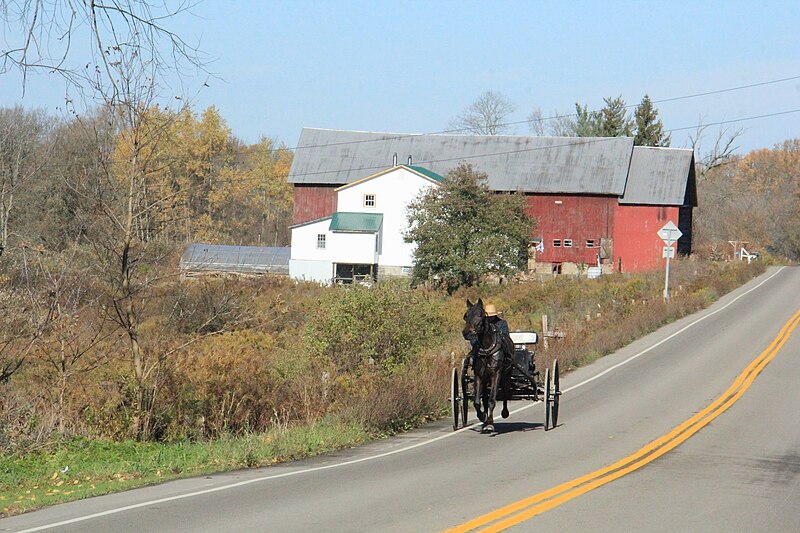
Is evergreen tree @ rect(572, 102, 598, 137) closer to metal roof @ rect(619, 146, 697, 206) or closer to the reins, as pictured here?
metal roof @ rect(619, 146, 697, 206)

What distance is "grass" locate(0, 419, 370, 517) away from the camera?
1174cm

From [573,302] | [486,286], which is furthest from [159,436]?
[486,286]

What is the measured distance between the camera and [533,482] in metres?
11.5

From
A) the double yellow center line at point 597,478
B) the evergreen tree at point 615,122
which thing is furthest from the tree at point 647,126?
the double yellow center line at point 597,478

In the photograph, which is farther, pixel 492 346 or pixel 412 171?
pixel 412 171

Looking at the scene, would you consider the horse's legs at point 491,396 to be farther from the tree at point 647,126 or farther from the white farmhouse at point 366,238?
the tree at point 647,126

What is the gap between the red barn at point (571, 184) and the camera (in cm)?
7031

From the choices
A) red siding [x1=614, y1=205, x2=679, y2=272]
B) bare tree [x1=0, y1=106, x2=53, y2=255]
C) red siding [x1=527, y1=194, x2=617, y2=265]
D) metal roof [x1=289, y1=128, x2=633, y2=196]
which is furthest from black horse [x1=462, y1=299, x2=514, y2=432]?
metal roof [x1=289, y1=128, x2=633, y2=196]

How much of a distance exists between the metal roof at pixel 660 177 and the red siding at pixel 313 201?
22.5m

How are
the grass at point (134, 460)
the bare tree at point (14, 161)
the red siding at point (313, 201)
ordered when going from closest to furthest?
the grass at point (134, 460) < the bare tree at point (14, 161) < the red siding at point (313, 201)

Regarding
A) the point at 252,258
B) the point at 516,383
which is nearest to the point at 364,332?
the point at 516,383

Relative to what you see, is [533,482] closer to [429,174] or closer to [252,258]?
[429,174]

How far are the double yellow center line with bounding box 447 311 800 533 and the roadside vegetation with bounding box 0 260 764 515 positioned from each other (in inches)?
173

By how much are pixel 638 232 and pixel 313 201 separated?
25.3 metres
